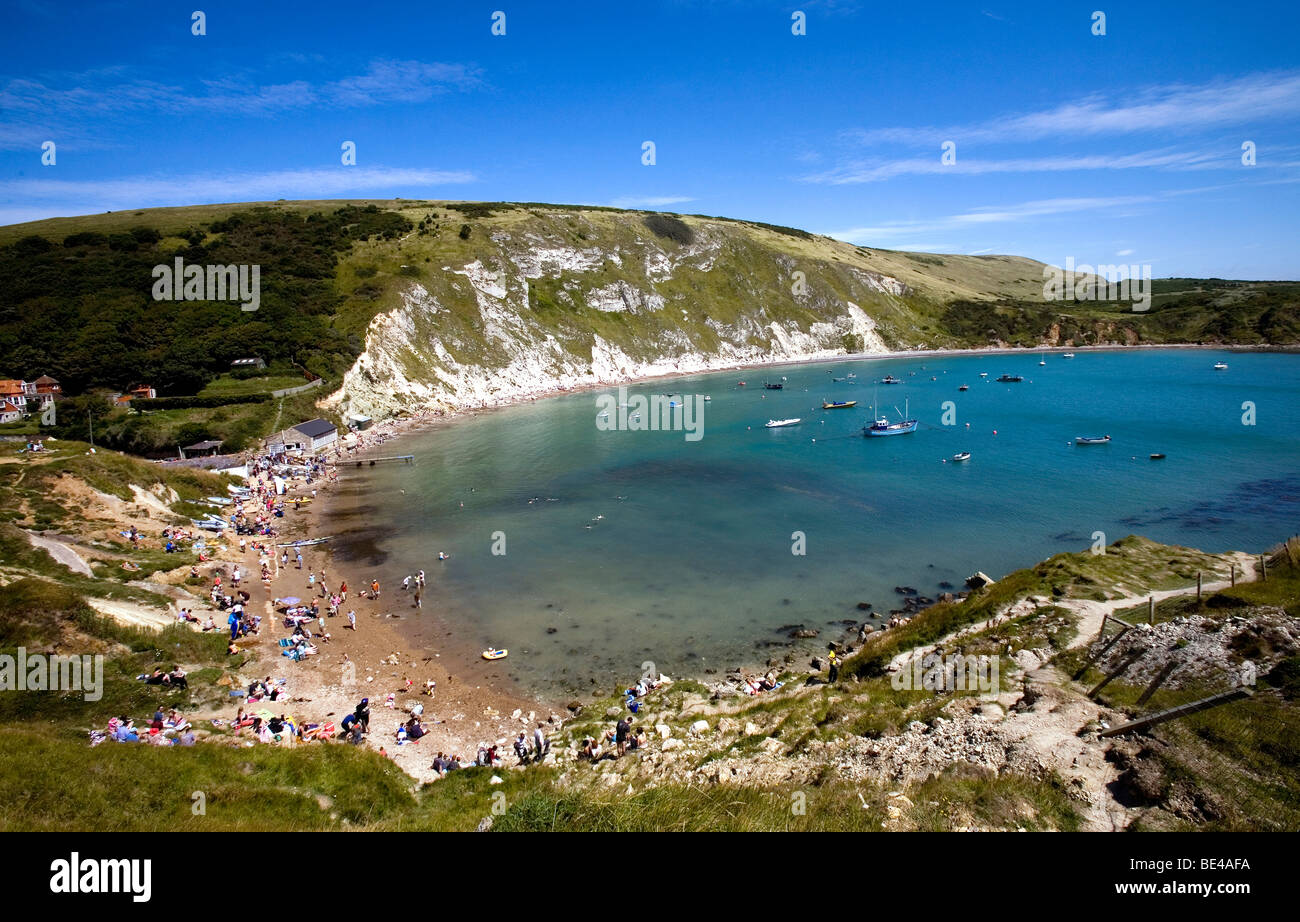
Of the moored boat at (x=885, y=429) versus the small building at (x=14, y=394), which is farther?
the moored boat at (x=885, y=429)

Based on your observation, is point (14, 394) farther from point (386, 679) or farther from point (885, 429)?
point (885, 429)

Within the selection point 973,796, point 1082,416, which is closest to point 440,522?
point 973,796

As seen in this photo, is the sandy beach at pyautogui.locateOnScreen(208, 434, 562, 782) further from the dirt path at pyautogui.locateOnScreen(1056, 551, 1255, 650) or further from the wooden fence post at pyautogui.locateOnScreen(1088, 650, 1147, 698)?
the dirt path at pyautogui.locateOnScreen(1056, 551, 1255, 650)
